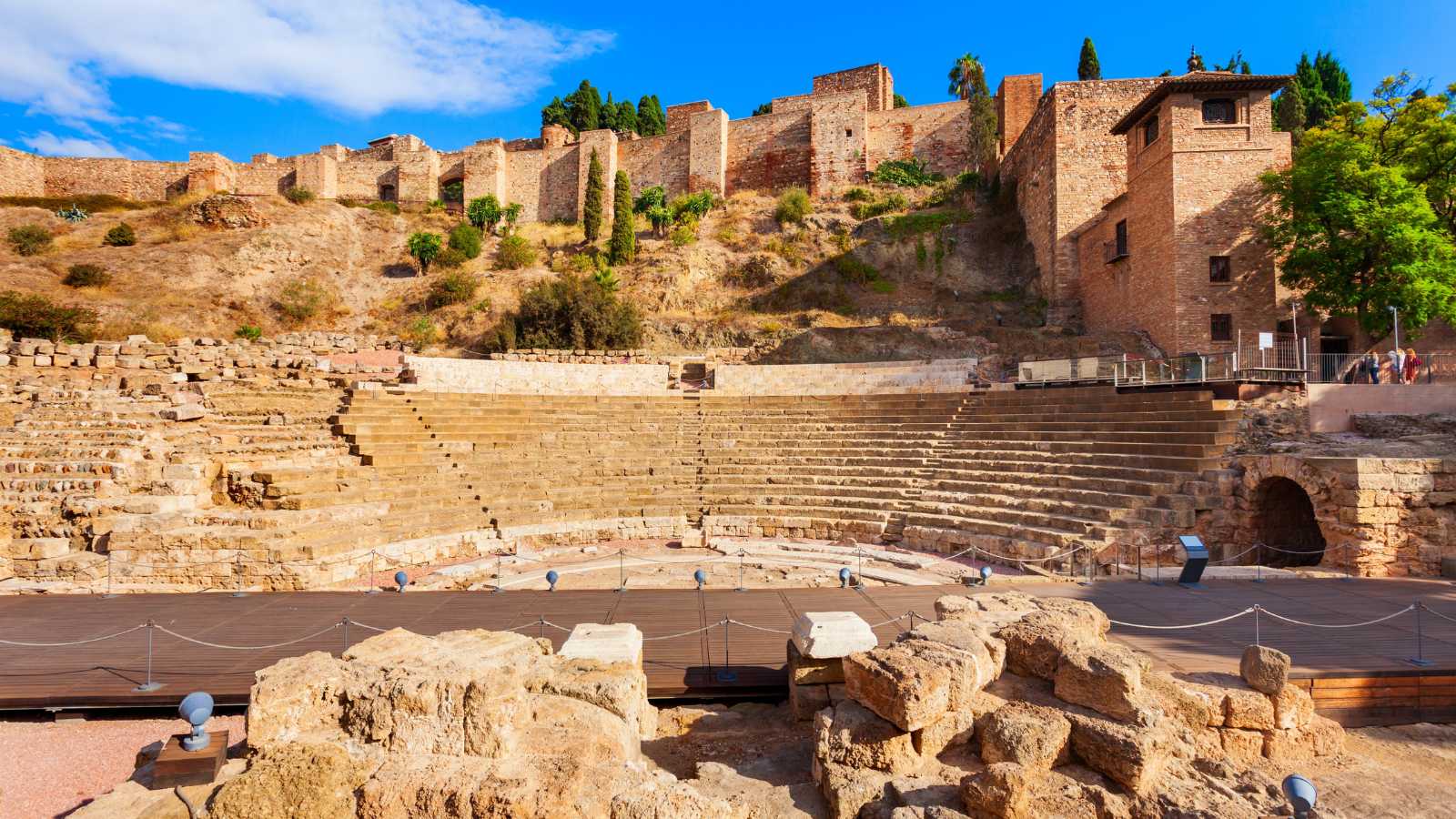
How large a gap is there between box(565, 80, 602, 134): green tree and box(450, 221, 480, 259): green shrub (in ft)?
58.1

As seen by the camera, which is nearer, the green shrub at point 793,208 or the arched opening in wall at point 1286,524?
the arched opening in wall at point 1286,524

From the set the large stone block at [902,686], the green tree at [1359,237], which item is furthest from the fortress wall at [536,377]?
the green tree at [1359,237]

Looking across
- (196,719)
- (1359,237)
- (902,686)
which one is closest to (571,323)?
(196,719)

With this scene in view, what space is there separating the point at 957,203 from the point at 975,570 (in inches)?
1123

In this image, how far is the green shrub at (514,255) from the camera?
35.6 meters

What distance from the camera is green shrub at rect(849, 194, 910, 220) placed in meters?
34.3

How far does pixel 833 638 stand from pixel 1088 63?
39.6 meters

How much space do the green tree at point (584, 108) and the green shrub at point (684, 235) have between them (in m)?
20.9

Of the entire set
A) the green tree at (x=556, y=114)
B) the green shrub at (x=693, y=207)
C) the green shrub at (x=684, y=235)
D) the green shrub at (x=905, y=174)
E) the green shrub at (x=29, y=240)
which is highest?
the green tree at (x=556, y=114)

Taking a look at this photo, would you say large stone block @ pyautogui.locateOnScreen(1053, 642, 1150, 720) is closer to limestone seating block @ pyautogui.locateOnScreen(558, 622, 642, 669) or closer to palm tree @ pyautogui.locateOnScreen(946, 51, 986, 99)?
limestone seating block @ pyautogui.locateOnScreen(558, 622, 642, 669)

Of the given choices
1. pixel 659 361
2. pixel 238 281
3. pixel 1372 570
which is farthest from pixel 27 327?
pixel 1372 570

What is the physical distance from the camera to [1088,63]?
34094 millimetres

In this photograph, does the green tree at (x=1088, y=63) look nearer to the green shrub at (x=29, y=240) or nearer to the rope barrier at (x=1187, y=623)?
the rope barrier at (x=1187, y=623)

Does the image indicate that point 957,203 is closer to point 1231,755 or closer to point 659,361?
point 659,361
